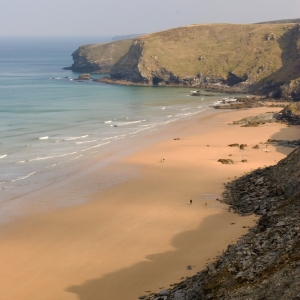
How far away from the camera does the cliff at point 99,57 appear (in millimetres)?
138125

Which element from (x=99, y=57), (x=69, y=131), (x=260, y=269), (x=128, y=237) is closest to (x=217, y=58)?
(x=99, y=57)

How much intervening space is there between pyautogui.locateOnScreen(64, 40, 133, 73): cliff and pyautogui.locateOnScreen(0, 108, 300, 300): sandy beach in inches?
4149

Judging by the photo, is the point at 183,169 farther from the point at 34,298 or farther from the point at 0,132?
the point at 0,132

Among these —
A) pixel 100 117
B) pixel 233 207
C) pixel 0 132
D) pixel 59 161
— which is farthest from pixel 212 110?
pixel 233 207

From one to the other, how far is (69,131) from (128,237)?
103 ft

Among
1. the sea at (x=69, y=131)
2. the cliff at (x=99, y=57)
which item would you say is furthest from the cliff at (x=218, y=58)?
the cliff at (x=99, y=57)

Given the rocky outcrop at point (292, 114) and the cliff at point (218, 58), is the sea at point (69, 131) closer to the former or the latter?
the cliff at point (218, 58)

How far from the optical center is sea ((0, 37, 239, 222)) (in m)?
31.1

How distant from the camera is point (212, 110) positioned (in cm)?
6731

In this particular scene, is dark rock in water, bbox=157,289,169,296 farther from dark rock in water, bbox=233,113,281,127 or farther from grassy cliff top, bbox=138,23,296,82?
grassy cliff top, bbox=138,23,296,82

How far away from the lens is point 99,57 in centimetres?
14038

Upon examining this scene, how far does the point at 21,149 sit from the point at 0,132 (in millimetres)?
8911

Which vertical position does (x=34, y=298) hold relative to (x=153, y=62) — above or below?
below

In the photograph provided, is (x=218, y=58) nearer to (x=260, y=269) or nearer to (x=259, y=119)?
(x=259, y=119)
